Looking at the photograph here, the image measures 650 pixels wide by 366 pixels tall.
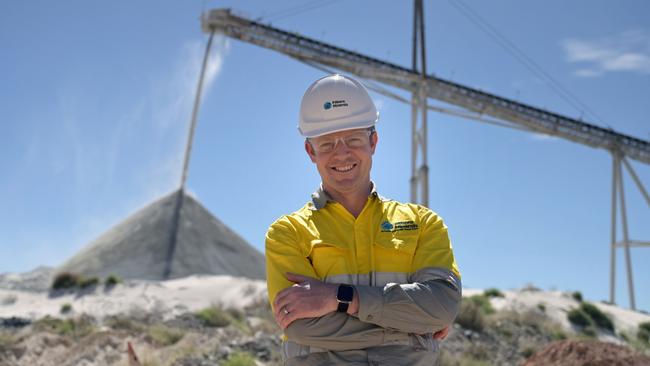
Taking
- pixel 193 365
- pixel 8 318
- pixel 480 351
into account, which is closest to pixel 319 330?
pixel 193 365

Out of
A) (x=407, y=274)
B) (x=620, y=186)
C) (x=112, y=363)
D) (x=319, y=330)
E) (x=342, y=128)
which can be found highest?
(x=620, y=186)

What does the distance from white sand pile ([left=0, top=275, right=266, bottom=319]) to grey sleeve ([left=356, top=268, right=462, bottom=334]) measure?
14.4 meters

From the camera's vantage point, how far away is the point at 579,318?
18.3 metres

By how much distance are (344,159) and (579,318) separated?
55.4ft

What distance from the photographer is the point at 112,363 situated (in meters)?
10.7

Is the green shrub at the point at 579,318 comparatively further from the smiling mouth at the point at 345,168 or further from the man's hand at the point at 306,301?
the man's hand at the point at 306,301

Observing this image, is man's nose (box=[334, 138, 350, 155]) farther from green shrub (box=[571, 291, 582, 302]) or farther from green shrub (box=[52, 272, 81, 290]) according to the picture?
green shrub (box=[571, 291, 582, 302])

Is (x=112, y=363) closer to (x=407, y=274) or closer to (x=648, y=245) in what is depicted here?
(x=407, y=274)

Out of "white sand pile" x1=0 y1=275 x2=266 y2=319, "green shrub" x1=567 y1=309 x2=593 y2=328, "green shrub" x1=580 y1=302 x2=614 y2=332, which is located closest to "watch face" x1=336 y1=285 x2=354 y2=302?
"white sand pile" x1=0 y1=275 x2=266 y2=319

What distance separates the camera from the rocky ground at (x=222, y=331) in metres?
A: 10.2

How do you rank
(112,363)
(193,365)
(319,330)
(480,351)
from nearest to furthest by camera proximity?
(319,330), (193,365), (112,363), (480,351)

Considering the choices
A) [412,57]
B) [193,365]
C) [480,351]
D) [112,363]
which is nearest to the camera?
[193,365]

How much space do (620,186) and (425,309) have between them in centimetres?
2381

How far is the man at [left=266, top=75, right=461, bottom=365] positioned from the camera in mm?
2857
